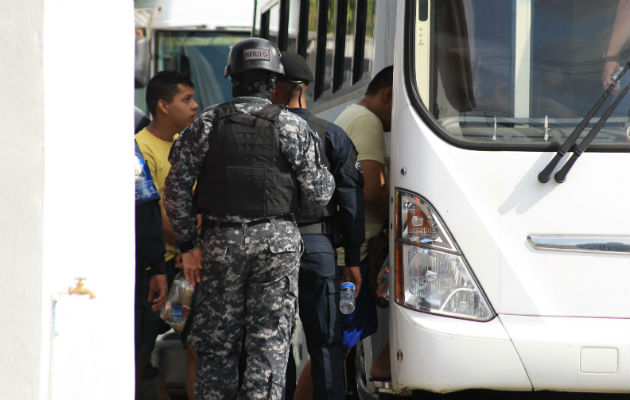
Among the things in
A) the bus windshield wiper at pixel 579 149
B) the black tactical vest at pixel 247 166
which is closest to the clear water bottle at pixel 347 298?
the black tactical vest at pixel 247 166

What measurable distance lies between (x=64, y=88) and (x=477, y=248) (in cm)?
188

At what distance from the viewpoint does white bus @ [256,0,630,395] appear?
3.77 metres

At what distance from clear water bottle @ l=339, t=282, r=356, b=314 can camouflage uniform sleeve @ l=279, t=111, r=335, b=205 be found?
0.50 metres

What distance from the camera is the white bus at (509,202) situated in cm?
377

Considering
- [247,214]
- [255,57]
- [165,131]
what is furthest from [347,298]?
[165,131]

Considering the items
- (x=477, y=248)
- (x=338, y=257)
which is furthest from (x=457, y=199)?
(x=338, y=257)

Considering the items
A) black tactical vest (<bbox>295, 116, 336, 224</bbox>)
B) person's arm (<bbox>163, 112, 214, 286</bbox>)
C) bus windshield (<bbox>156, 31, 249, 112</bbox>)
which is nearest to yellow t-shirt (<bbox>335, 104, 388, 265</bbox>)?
black tactical vest (<bbox>295, 116, 336, 224</bbox>)

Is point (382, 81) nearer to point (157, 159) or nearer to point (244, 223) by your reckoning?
point (244, 223)

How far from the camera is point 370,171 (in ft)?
15.8

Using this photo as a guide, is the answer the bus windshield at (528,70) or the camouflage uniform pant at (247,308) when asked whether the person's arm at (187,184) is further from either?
the bus windshield at (528,70)

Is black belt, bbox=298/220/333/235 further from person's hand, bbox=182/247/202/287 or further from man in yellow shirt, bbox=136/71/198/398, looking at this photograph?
man in yellow shirt, bbox=136/71/198/398

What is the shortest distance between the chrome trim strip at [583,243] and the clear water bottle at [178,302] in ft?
6.32

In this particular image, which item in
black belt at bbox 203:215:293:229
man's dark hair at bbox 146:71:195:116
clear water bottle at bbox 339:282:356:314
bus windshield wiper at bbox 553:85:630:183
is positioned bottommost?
clear water bottle at bbox 339:282:356:314

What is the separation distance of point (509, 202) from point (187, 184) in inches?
58.3
